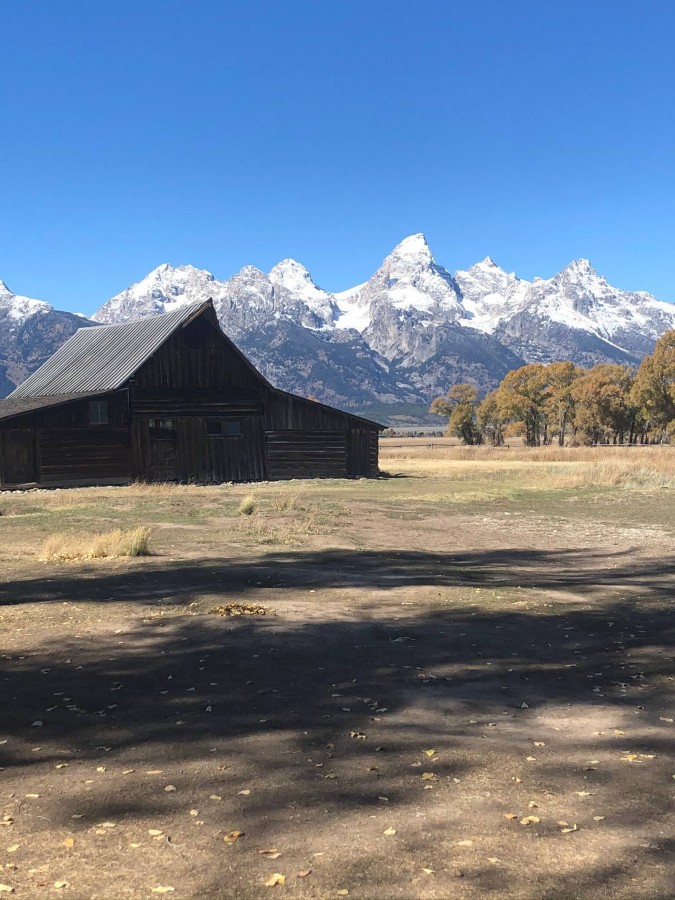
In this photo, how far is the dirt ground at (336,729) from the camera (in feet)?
14.6

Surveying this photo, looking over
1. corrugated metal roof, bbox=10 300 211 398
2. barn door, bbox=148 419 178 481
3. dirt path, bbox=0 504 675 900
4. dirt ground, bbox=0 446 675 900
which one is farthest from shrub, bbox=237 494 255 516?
corrugated metal roof, bbox=10 300 211 398

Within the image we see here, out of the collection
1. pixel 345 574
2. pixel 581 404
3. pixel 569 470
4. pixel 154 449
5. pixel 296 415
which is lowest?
pixel 569 470

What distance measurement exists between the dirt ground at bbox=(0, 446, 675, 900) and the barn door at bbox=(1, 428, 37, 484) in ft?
80.9

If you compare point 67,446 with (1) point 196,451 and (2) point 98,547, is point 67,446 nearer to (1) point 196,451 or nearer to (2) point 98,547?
(1) point 196,451

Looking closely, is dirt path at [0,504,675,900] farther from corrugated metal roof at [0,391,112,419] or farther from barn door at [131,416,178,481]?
barn door at [131,416,178,481]

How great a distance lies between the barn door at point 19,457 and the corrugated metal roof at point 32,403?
3.84ft

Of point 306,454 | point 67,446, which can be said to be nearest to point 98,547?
point 67,446

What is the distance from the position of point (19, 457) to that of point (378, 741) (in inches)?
1417

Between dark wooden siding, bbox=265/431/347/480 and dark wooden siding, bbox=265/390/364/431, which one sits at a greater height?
dark wooden siding, bbox=265/390/364/431

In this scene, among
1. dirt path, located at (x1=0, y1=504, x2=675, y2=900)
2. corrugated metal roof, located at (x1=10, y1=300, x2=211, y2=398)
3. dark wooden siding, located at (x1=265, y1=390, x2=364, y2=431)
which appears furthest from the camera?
dark wooden siding, located at (x1=265, y1=390, x2=364, y2=431)

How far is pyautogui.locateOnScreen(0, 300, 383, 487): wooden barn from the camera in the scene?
39.5m

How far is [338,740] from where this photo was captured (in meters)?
6.53

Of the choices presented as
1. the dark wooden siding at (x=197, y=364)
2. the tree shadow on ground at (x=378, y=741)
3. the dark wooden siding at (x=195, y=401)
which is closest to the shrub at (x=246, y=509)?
the tree shadow on ground at (x=378, y=741)

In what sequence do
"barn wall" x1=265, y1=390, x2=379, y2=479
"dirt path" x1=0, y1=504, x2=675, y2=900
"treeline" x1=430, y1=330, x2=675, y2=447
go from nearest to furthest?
"dirt path" x1=0, y1=504, x2=675, y2=900 < "barn wall" x1=265, y1=390, x2=379, y2=479 < "treeline" x1=430, y1=330, x2=675, y2=447
